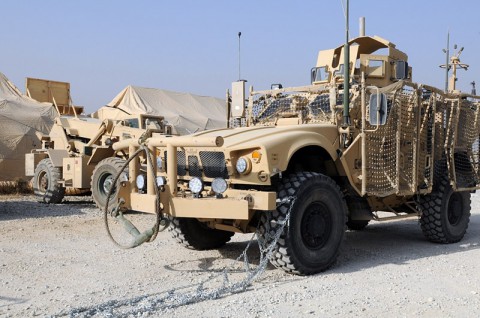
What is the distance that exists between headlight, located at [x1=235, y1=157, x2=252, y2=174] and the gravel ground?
106 cm

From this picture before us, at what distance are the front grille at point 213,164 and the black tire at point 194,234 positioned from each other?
1.01 metres

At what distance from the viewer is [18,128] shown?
17.0m

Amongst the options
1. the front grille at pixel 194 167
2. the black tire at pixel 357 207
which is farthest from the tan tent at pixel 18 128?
the black tire at pixel 357 207

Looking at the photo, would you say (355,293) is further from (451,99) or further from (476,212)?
(476,212)

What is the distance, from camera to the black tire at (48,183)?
12.7 metres

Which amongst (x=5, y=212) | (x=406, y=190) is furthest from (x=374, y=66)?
(x=5, y=212)

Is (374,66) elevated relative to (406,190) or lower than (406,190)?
elevated

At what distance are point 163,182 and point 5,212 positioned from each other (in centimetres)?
638

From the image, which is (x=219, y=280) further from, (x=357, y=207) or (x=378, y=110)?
(x=378, y=110)

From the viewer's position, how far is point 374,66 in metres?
7.51

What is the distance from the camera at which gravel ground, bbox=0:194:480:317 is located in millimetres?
4352

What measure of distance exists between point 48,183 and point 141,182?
311 inches

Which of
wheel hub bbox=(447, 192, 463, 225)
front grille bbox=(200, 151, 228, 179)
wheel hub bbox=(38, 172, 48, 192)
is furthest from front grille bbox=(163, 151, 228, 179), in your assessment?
wheel hub bbox=(38, 172, 48, 192)

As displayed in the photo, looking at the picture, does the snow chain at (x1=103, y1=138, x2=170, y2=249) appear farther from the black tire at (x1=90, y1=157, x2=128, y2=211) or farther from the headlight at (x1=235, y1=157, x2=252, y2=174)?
the black tire at (x1=90, y1=157, x2=128, y2=211)
